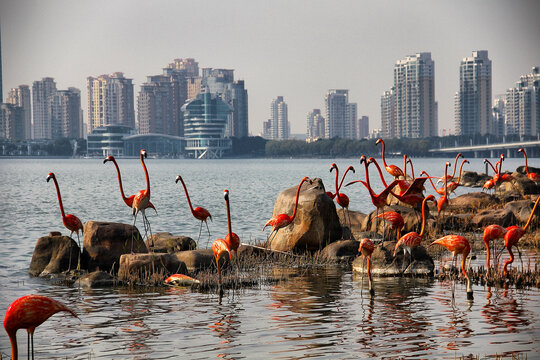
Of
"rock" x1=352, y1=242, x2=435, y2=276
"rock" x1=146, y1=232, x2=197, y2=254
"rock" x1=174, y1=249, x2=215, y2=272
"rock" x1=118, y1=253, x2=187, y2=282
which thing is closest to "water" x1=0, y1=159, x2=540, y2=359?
"rock" x1=352, y1=242, x2=435, y2=276

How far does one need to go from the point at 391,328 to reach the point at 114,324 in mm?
4345

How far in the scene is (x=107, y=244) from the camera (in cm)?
1684

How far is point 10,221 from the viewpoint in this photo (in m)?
36.0

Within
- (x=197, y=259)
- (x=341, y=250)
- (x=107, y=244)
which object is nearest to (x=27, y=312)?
(x=197, y=259)

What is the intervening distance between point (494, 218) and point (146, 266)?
12.2 m

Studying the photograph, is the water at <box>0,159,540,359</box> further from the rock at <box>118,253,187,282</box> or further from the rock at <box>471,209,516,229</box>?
the rock at <box>471,209,516,229</box>

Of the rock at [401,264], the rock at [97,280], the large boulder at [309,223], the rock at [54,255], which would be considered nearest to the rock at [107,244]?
the rock at [54,255]

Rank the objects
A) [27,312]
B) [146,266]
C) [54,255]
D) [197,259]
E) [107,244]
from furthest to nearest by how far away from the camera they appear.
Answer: [54,255], [107,244], [197,259], [146,266], [27,312]

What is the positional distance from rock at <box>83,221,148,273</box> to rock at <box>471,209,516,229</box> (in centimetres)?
1140

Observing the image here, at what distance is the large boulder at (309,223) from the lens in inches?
727

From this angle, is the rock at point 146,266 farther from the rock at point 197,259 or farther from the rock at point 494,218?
the rock at point 494,218

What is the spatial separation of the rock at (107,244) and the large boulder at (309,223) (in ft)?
12.4

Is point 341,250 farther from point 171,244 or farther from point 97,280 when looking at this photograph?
point 97,280

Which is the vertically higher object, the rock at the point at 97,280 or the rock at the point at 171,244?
the rock at the point at 171,244
